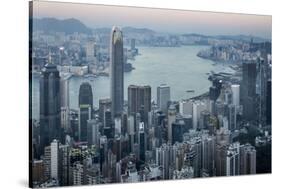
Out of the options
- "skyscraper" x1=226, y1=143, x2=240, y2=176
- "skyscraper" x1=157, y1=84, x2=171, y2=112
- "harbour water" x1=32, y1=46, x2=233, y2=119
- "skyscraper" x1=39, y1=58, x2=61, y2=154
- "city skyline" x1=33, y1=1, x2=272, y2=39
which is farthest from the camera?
"skyscraper" x1=226, y1=143, x2=240, y2=176

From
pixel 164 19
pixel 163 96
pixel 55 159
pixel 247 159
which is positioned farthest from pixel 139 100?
pixel 247 159

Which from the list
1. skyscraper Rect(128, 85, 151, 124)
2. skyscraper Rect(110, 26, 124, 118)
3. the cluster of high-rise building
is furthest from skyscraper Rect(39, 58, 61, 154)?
skyscraper Rect(128, 85, 151, 124)

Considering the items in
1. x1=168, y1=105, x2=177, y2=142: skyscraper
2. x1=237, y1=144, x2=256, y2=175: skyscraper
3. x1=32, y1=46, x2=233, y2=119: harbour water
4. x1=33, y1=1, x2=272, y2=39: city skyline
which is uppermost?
x1=33, y1=1, x2=272, y2=39: city skyline

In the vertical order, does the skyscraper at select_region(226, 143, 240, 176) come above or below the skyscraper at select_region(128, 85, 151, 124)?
below

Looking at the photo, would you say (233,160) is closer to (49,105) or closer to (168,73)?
(168,73)

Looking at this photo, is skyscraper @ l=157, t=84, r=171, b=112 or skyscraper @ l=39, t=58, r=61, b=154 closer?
skyscraper @ l=39, t=58, r=61, b=154

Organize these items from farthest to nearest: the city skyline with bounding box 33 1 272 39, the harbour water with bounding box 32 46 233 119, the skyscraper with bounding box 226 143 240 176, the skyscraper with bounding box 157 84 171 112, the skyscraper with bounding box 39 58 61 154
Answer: the skyscraper with bounding box 226 143 240 176 < the skyscraper with bounding box 157 84 171 112 < the harbour water with bounding box 32 46 233 119 < the city skyline with bounding box 33 1 272 39 < the skyscraper with bounding box 39 58 61 154

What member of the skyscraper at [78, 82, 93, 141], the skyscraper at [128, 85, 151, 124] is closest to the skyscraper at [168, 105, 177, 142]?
the skyscraper at [128, 85, 151, 124]

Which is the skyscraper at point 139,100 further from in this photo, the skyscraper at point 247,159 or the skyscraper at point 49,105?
the skyscraper at point 247,159

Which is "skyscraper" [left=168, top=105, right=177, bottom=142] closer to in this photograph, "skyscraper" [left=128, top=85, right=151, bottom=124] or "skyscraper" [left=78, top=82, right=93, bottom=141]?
"skyscraper" [left=128, top=85, right=151, bottom=124]
